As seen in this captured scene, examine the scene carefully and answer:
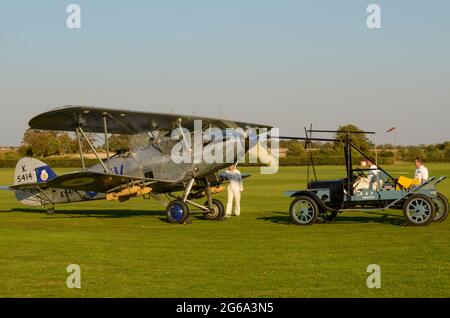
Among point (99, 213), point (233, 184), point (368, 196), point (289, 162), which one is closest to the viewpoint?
point (368, 196)

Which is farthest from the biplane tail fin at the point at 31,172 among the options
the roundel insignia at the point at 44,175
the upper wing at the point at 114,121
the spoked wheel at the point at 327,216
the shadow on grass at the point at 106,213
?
the spoked wheel at the point at 327,216

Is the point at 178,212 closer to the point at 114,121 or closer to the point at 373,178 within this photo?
the point at 114,121

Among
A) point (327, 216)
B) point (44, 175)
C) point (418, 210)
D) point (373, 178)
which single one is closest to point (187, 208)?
point (327, 216)

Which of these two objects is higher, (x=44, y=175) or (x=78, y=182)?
(x=44, y=175)

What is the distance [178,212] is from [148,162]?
2054 millimetres

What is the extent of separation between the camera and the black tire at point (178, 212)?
65.3 feet

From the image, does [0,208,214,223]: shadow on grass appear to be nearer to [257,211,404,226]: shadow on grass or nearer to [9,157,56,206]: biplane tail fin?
[9,157,56,206]: biplane tail fin

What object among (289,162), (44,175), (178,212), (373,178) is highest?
(289,162)

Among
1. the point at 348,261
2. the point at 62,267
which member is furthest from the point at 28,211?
the point at 348,261

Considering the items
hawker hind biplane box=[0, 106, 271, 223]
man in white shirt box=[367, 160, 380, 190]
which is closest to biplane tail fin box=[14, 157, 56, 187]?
hawker hind biplane box=[0, 106, 271, 223]

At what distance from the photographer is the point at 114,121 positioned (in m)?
21.1

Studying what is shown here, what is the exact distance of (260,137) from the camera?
2005 centimetres

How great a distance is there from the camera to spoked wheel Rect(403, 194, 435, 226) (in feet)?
58.1

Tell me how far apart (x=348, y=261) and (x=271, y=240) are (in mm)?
3502
